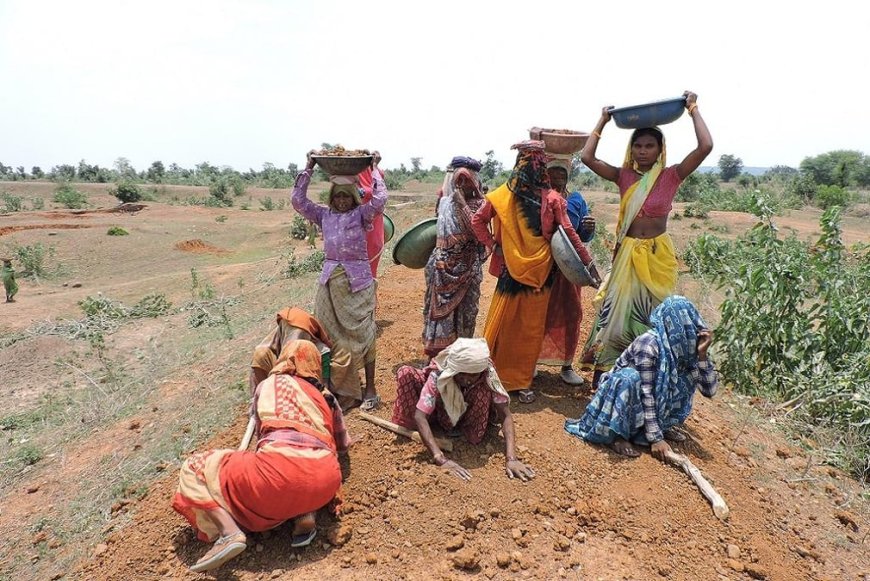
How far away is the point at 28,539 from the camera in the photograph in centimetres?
342

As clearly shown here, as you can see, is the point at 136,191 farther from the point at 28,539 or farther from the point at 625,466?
the point at 625,466

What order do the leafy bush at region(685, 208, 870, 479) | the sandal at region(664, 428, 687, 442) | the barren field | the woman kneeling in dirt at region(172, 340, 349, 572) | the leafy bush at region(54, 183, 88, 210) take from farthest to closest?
the leafy bush at region(54, 183, 88, 210) → the leafy bush at region(685, 208, 870, 479) → the sandal at region(664, 428, 687, 442) → the barren field → the woman kneeling in dirt at region(172, 340, 349, 572)

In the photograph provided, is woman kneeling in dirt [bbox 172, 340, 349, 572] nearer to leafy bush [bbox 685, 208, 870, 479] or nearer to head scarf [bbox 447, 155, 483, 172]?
head scarf [bbox 447, 155, 483, 172]

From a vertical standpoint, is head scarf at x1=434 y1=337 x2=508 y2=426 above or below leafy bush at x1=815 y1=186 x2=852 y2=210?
below

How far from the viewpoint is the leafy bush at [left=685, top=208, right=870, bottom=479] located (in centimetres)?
441

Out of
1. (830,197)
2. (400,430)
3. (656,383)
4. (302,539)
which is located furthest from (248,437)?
(830,197)

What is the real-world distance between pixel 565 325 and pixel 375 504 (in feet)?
6.41

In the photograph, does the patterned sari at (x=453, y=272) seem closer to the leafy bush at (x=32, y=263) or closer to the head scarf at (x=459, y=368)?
the head scarf at (x=459, y=368)

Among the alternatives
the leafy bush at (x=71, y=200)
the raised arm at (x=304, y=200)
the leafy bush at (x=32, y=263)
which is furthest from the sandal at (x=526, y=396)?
the leafy bush at (x=71, y=200)

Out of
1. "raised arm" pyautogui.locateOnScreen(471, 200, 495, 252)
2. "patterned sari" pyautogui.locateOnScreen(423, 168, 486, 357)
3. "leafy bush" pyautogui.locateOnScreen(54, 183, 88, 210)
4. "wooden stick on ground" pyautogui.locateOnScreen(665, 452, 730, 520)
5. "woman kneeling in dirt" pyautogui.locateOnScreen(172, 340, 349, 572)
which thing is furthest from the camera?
"leafy bush" pyautogui.locateOnScreen(54, 183, 88, 210)

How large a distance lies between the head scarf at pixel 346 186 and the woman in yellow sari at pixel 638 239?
1.60 metres

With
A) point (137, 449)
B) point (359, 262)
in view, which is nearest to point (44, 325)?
point (137, 449)

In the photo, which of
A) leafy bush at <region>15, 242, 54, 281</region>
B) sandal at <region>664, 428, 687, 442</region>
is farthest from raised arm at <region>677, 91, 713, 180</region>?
leafy bush at <region>15, 242, 54, 281</region>

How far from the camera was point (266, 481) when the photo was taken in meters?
2.53
